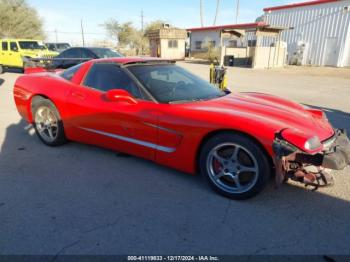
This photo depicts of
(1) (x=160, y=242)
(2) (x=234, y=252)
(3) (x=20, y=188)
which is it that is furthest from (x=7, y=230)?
(2) (x=234, y=252)

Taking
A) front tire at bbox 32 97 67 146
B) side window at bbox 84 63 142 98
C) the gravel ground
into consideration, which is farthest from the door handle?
the gravel ground

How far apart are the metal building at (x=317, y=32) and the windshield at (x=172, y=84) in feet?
72.6

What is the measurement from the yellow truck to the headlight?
15.0 meters

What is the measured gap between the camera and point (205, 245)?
2.28 metres

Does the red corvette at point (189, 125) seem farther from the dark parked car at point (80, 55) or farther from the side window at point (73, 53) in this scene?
the side window at point (73, 53)

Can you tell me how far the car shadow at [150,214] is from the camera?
2.27 metres

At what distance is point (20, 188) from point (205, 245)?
2194 mm

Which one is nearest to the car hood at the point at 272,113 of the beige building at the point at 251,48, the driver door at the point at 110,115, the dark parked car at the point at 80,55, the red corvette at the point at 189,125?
the red corvette at the point at 189,125

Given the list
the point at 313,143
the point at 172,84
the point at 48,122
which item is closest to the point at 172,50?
the point at 48,122

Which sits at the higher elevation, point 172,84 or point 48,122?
point 172,84

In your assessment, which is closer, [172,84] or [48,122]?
[172,84]

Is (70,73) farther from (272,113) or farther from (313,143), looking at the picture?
(313,143)

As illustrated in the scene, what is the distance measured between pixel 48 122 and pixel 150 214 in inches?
102

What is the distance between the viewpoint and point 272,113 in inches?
119
